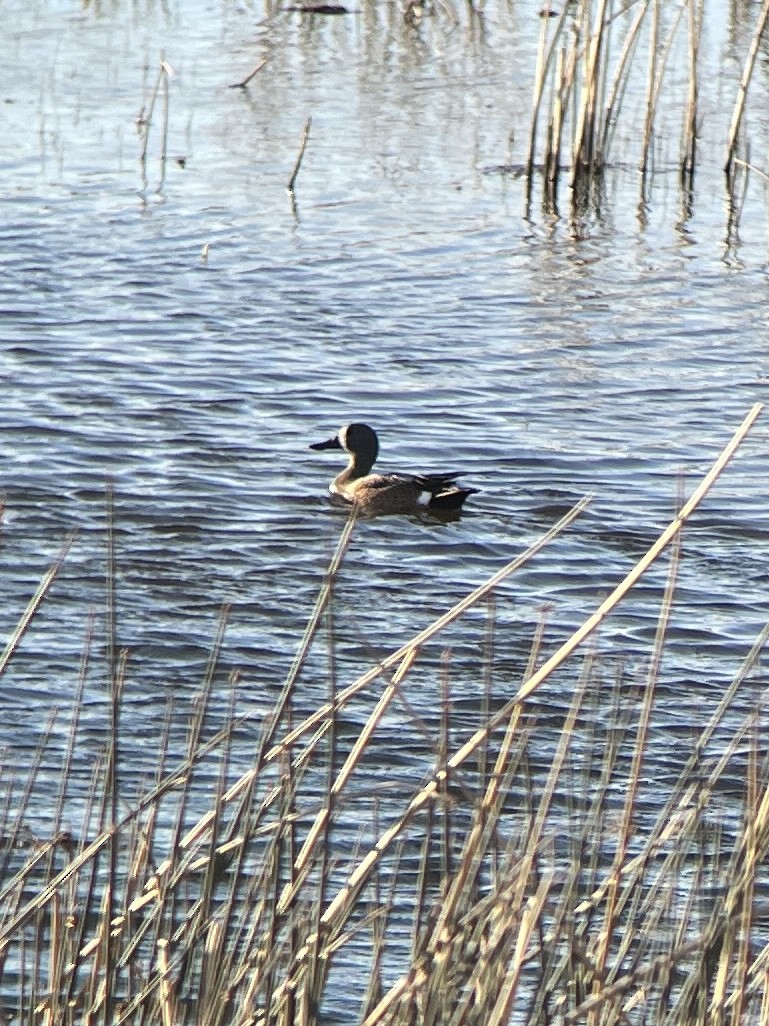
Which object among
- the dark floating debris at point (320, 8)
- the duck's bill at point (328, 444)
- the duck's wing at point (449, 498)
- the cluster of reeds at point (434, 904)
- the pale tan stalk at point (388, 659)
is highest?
the dark floating debris at point (320, 8)

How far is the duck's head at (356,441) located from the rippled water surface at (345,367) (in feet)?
0.72

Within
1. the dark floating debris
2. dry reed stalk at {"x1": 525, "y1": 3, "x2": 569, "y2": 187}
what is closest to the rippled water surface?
dry reed stalk at {"x1": 525, "y1": 3, "x2": 569, "y2": 187}

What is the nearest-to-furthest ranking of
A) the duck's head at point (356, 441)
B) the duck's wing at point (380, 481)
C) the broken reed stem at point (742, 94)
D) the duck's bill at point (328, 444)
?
the duck's wing at point (380, 481) → the duck's head at point (356, 441) → the duck's bill at point (328, 444) → the broken reed stem at point (742, 94)

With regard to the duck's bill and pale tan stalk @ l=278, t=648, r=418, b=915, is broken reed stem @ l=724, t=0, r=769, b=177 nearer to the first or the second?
the duck's bill

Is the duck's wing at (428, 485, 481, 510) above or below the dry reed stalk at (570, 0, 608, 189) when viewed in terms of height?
below

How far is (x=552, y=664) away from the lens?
2420 mm

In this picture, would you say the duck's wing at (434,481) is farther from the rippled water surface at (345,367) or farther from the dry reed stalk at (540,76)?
the dry reed stalk at (540,76)

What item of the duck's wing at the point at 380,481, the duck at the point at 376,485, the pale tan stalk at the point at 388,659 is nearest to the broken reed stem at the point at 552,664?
the pale tan stalk at the point at 388,659

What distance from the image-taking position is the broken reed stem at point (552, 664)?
238 centimetres

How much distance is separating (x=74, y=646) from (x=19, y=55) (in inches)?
413

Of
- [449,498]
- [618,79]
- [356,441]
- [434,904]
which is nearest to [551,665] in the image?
[434,904]

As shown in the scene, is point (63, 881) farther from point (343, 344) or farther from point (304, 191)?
point (304, 191)

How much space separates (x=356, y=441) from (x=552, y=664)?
18.9 ft

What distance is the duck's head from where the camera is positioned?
8133mm
